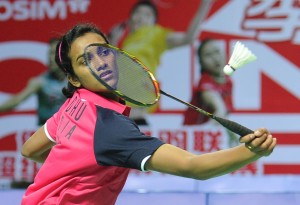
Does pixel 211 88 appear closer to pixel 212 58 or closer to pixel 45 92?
pixel 212 58

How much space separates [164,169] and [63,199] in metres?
0.32

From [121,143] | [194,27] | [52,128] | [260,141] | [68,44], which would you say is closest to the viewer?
[260,141]

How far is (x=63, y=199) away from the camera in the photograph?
2.04 m

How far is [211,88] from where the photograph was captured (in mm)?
4988

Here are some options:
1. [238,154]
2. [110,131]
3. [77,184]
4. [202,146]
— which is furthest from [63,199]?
[202,146]

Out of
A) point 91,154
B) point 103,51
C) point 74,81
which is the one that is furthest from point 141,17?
point 91,154

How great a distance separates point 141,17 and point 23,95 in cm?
94

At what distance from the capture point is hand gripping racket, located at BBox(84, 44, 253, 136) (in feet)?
6.59

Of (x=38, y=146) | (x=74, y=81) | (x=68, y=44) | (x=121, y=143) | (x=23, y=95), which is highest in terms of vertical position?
(x=68, y=44)

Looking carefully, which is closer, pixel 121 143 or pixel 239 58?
pixel 121 143

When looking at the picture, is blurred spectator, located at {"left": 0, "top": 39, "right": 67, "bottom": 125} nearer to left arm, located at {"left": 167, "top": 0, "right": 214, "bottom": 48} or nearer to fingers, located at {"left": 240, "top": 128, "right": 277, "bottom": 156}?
left arm, located at {"left": 167, "top": 0, "right": 214, "bottom": 48}

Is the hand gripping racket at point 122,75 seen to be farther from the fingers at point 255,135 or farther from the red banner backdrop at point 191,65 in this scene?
the red banner backdrop at point 191,65

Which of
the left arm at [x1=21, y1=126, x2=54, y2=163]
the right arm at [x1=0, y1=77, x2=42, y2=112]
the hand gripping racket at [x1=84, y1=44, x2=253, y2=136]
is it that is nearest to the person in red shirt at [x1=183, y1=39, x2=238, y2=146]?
the right arm at [x1=0, y1=77, x2=42, y2=112]

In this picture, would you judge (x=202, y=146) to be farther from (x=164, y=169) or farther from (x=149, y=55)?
(x=164, y=169)
